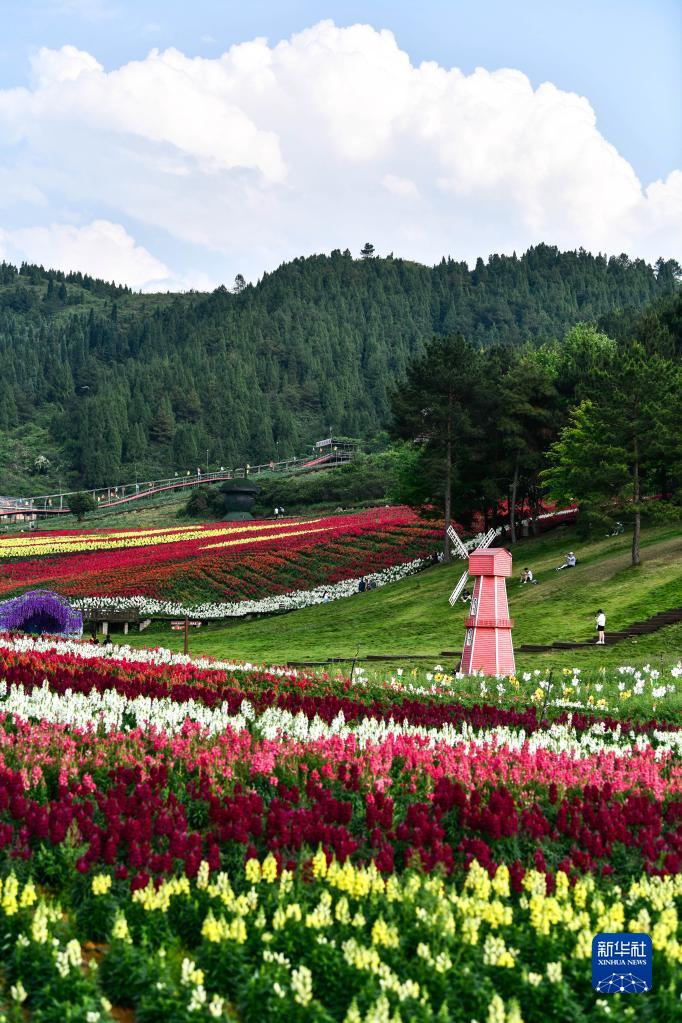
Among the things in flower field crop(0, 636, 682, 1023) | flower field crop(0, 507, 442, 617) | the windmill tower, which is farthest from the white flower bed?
flower field crop(0, 636, 682, 1023)

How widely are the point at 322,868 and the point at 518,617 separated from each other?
92.6 ft

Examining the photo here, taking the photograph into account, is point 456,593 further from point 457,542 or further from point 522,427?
point 522,427

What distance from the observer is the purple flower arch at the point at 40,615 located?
34406 mm

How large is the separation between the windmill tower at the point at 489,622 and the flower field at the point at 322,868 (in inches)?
376

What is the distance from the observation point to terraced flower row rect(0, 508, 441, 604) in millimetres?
48781

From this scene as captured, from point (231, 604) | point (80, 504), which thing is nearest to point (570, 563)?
point (231, 604)

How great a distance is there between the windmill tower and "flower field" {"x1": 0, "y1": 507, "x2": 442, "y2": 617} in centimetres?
2130

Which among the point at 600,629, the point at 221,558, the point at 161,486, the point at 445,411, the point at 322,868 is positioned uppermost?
the point at 445,411

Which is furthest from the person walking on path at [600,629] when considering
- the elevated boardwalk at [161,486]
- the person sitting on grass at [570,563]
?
the elevated boardwalk at [161,486]

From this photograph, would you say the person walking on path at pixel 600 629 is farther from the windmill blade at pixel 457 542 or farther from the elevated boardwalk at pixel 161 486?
the elevated boardwalk at pixel 161 486

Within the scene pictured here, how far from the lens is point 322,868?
8.80 meters

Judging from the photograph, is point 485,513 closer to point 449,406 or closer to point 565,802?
point 449,406

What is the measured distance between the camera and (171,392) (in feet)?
617

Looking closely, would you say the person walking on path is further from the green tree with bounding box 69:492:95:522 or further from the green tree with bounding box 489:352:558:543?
the green tree with bounding box 69:492:95:522
